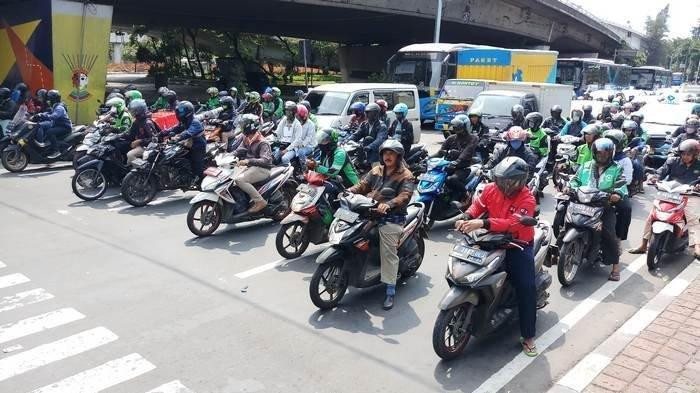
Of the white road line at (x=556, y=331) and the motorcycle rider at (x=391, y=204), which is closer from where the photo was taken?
the white road line at (x=556, y=331)

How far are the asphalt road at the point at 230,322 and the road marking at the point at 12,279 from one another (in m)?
0.03

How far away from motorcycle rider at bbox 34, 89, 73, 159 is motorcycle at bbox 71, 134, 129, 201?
2.61 meters

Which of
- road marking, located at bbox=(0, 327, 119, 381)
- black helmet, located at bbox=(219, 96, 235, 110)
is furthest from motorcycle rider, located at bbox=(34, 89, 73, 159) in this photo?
road marking, located at bbox=(0, 327, 119, 381)

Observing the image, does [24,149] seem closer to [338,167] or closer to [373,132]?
[373,132]

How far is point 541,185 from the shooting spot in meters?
10.6

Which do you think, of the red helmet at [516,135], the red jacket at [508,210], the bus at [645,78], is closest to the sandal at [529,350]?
the red jacket at [508,210]

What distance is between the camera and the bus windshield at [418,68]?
21.8 m

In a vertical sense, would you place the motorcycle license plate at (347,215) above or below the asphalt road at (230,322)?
above

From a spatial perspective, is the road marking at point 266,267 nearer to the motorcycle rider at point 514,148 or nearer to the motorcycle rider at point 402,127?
the motorcycle rider at point 514,148

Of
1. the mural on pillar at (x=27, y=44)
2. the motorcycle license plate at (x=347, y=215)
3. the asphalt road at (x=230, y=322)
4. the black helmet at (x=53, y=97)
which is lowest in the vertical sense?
the asphalt road at (x=230, y=322)

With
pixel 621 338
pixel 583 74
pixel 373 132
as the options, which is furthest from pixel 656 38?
pixel 621 338

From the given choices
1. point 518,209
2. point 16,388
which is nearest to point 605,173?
point 518,209

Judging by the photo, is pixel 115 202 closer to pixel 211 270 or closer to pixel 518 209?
pixel 211 270

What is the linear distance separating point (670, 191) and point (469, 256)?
3992mm
